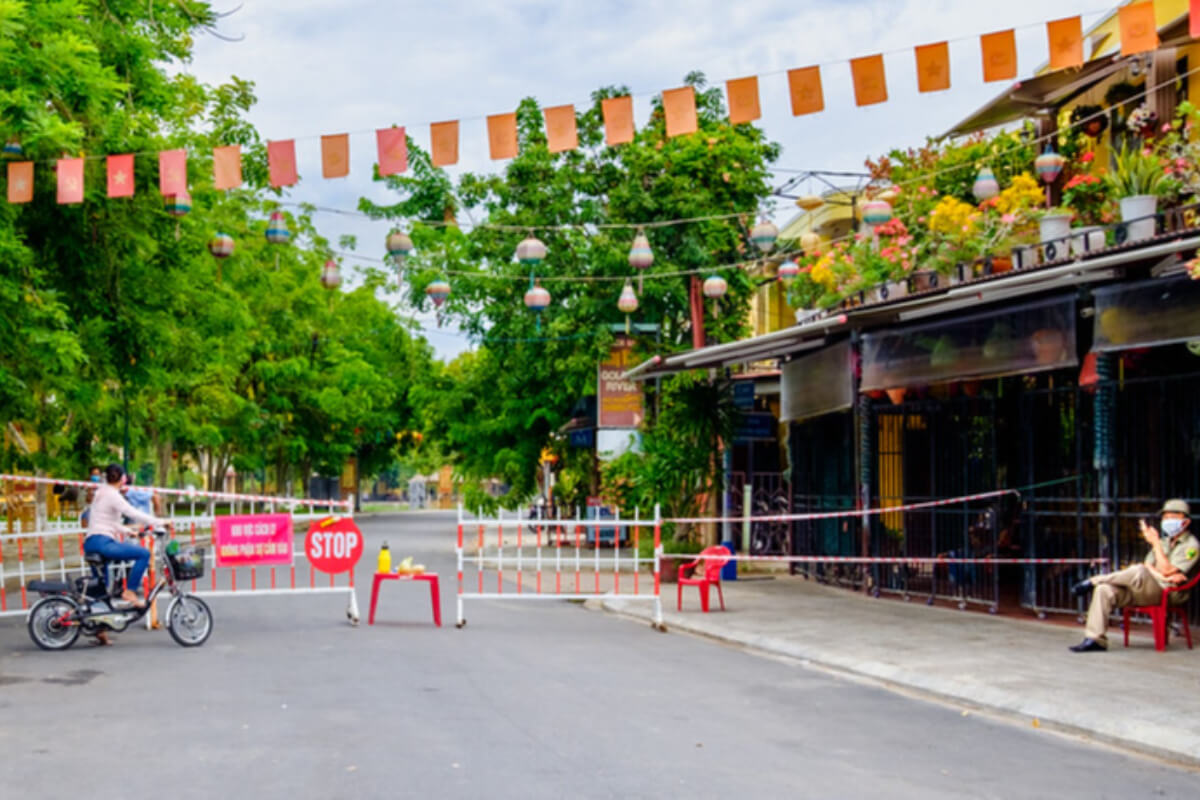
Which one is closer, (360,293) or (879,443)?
(879,443)

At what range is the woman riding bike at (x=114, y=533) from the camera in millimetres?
13367

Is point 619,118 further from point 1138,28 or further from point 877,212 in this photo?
point 877,212

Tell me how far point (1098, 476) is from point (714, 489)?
29.9ft

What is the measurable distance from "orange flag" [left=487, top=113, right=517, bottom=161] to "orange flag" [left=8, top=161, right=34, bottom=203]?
4.87m

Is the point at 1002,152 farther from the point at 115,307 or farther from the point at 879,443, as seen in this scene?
the point at 115,307

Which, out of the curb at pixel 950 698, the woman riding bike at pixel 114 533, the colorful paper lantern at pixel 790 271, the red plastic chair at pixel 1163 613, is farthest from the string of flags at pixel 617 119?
the colorful paper lantern at pixel 790 271

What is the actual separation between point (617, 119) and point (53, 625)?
7754 millimetres

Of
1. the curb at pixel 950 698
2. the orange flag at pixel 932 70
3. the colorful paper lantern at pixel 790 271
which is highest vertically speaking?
the orange flag at pixel 932 70

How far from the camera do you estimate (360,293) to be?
54344 mm

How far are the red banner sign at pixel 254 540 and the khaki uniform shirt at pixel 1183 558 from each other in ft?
30.8

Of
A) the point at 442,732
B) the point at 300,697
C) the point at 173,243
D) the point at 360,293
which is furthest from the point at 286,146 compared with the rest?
the point at 360,293

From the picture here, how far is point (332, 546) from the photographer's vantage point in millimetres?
15375

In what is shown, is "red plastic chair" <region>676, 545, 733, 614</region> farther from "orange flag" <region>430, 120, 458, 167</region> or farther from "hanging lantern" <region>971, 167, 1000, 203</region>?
"orange flag" <region>430, 120, 458, 167</region>

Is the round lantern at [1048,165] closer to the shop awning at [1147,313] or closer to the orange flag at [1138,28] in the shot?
the shop awning at [1147,313]
